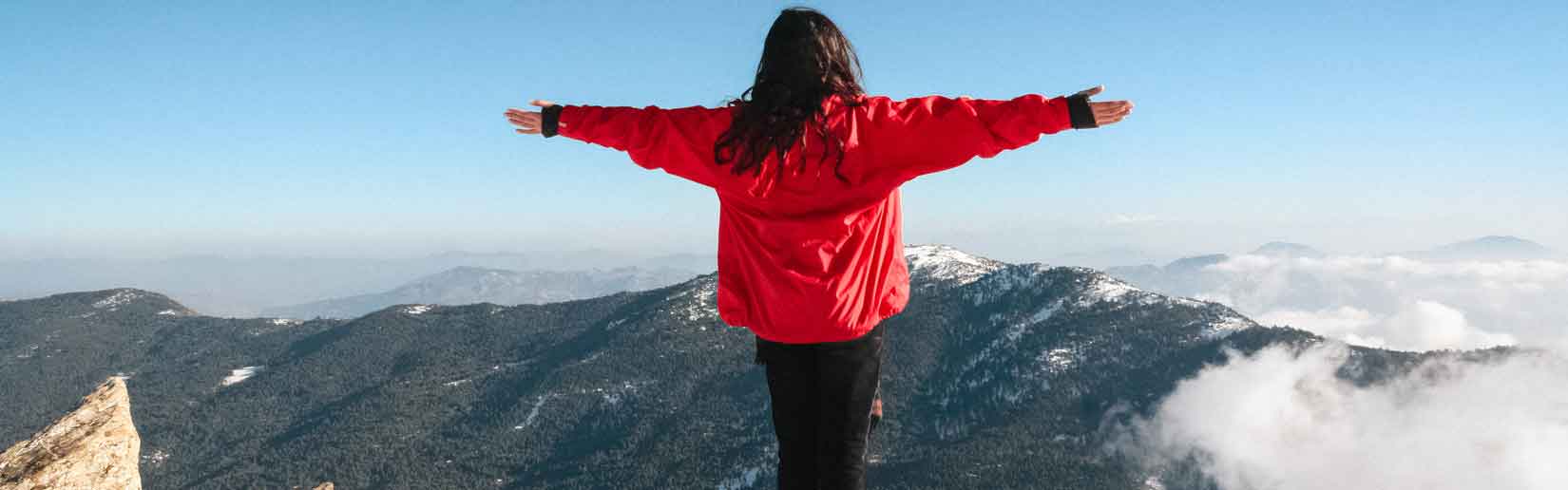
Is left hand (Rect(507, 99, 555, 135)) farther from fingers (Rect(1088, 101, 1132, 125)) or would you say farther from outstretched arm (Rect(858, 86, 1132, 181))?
fingers (Rect(1088, 101, 1132, 125))

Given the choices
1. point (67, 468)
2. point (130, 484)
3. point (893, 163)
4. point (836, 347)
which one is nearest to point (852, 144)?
point (893, 163)

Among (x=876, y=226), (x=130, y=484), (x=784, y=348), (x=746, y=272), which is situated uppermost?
(x=876, y=226)

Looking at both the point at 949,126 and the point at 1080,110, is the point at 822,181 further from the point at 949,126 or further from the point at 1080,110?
the point at 1080,110

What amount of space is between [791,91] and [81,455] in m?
38.6

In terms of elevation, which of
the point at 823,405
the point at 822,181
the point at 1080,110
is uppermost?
the point at 1080,110

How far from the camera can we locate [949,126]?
4.88 metres

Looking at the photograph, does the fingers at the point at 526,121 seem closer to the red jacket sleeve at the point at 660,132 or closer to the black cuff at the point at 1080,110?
→ the red jacket sleeve at the point at 660,132

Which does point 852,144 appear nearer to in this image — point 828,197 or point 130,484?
point 828,197

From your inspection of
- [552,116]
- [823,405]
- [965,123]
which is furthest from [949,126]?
[552,116]

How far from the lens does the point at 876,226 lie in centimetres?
551

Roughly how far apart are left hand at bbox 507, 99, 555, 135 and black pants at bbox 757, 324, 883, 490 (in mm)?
2466

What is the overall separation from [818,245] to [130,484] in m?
39.2

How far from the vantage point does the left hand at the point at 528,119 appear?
5723 millimetres

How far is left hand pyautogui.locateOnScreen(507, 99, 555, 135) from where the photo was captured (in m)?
5.72
